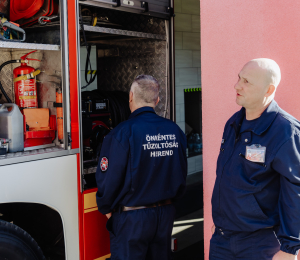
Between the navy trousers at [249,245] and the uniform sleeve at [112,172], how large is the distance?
763 mm

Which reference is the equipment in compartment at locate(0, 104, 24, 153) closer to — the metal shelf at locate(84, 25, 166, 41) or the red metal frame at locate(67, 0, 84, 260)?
the red metal frame at locate(67, 0, 84, 260)

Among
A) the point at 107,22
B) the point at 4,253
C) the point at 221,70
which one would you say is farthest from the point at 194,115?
the point at 4,253

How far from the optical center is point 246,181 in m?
1.90

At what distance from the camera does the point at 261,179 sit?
1885 millimetres

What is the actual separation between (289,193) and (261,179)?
0.54 ft

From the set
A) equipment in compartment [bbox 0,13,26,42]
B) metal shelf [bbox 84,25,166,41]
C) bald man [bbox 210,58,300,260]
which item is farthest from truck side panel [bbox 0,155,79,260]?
bald man [bbox 210,58,300,260]

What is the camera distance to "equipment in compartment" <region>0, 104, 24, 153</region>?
2.48 m

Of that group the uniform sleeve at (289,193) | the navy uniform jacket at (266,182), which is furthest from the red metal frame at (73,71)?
the uniform sleeve at (289,193)

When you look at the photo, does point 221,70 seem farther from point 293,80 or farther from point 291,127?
point 291,127

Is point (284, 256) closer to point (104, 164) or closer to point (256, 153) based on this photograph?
point (256, 153)

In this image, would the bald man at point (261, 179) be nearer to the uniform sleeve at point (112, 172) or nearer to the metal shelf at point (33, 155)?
the uniform sleeve at point (112, 172)

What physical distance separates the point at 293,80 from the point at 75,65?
1.51m

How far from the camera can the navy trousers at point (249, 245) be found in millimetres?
1926

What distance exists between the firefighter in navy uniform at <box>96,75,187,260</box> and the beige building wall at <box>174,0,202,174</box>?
14.2 feet
